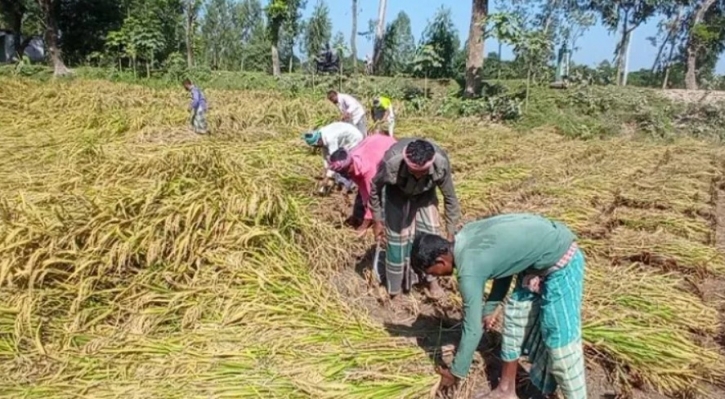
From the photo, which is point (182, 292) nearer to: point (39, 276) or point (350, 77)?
point (39, 276)

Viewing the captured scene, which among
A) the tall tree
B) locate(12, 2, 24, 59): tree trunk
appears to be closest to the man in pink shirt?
locate(12, 2, 24, 59): tree trunk

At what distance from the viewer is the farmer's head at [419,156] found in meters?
2.91

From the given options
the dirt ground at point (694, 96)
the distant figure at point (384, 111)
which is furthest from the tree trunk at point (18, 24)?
the dirt ground at point (694, 96)

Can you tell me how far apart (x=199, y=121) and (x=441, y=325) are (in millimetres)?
6773

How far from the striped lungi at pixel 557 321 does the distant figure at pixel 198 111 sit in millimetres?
7386

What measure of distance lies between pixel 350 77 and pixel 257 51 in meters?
15.1

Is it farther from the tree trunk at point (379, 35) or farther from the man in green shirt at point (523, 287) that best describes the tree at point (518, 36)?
the man in green shirt at point (523, 287)

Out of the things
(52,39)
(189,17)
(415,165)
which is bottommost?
(415,165)

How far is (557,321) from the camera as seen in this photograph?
2283 mm

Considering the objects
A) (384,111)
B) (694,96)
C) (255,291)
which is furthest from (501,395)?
(694,96)

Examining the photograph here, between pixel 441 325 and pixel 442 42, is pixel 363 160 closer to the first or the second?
pixel 441 325

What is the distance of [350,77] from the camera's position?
49.9ft

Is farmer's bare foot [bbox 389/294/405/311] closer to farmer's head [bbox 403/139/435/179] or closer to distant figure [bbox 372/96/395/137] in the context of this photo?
farmer's head [bbox 403/139/435/179]

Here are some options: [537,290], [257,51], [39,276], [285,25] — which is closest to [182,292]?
[39,276]
